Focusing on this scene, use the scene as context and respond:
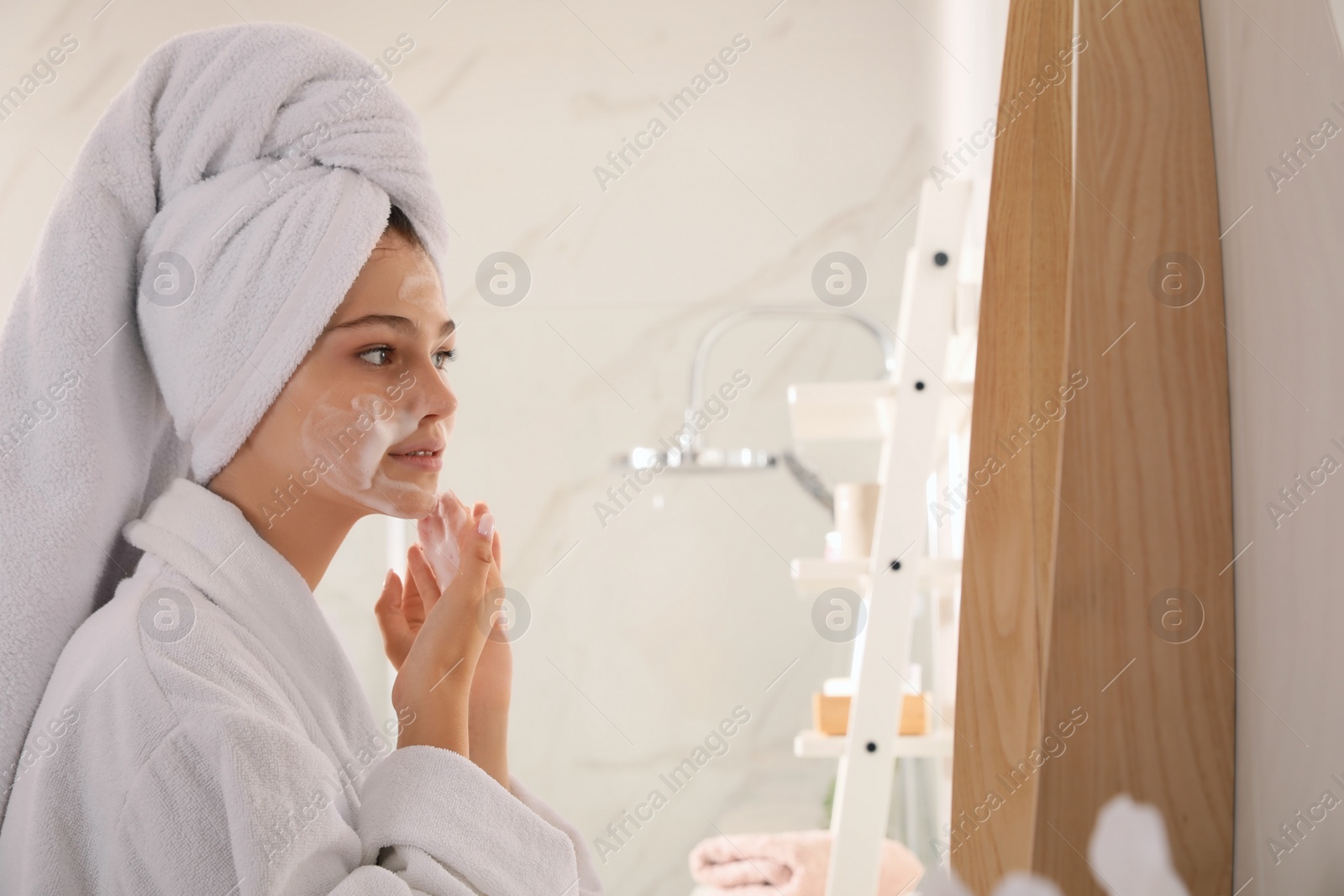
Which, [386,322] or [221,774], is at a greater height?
[386,322]

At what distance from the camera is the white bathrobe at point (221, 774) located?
51 cm

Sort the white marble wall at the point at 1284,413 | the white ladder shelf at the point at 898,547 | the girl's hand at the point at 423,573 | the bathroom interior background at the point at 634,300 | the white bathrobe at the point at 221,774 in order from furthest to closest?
1. the bathroom interior background at the point at 634,300
2. the white ladder shelf at the point at 898,547
3. the girl's hand at the point at 423,573
4. the white bathrobe at the point at 221,774
5. the white marble wall at the point at 1284,413

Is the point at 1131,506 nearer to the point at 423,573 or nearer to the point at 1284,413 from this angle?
the point at 1284,413

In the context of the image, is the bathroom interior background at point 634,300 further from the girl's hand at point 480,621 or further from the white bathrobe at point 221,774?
the white bathrobe at point 221,774

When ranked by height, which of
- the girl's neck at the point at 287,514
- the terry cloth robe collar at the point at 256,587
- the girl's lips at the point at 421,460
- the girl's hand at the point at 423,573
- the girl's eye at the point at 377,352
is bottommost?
the terry cloth robe collar at the point at 256,587

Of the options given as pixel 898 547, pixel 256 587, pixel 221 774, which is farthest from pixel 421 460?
pixel 898 547

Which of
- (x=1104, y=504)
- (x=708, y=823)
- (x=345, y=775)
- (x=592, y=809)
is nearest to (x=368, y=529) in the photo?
(x=592, y=809)

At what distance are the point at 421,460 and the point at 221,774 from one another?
0.24 m

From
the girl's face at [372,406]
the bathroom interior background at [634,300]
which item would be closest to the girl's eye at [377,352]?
the girl's face at [372,406]

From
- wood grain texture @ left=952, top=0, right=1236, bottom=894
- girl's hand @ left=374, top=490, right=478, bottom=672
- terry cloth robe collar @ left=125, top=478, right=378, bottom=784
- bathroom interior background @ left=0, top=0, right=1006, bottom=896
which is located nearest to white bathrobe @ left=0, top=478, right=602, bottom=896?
terry cloth robe collar @ left=125, top=478, right=378, bottom=784

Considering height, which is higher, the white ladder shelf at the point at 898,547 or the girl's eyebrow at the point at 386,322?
the white ladder shelf at the point at 898,547

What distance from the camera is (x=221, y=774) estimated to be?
0.51 metres

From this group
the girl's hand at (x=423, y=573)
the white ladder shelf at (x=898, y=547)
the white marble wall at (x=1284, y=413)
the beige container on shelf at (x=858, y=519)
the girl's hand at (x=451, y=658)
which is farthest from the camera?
the beige container on shelf at (x=858, y=519)

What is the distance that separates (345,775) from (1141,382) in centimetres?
51
